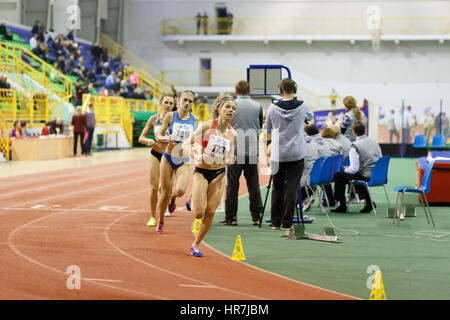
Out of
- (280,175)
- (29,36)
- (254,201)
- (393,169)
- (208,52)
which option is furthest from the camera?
(208,52)

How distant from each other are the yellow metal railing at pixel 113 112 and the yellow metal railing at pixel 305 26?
12959 millimetres

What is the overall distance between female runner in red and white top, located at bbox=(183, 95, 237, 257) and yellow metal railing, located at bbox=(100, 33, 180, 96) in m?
39.0

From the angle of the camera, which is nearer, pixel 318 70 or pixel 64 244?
pixel 64 244

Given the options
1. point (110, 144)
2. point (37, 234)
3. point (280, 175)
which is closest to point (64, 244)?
point (37, 234)

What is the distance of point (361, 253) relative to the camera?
8.89 m

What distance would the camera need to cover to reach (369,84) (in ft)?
152

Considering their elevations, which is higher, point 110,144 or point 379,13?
point 379,13

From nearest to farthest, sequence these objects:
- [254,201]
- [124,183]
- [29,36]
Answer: [254,201] < [124,183] < [29,36]

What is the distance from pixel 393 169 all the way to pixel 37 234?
53.1ft

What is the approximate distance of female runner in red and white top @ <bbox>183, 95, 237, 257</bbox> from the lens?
8.51 m

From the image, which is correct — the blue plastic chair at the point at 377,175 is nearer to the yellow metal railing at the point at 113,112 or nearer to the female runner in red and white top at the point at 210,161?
the female runner in red and white top at the point at 210,161

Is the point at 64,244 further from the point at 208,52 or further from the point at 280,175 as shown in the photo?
the point at 208,52

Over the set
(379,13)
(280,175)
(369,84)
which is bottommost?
A: (280,175)

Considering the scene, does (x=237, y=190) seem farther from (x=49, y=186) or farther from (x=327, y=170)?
(x=49, y=186)
